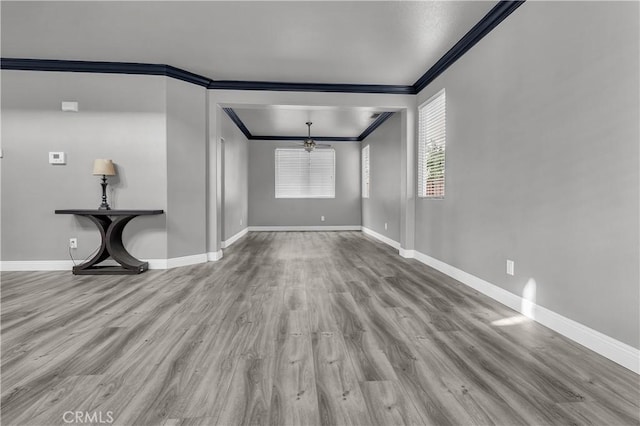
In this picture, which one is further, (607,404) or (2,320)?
(2,320)

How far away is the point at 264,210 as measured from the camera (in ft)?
28.1

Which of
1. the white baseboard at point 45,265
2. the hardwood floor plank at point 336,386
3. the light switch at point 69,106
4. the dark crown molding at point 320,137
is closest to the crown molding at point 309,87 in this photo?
the light switch at point 69,106

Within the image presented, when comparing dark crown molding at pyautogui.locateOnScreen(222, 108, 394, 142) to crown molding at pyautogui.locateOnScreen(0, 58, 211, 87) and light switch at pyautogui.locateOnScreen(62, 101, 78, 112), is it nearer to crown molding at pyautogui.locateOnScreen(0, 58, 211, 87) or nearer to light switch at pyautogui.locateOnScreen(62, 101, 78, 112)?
crown molding at pyautogui.locateOnScreen(0, 58, 211, 87)

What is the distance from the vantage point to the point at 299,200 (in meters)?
8.66

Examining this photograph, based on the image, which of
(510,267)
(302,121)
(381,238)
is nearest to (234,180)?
(302,121)

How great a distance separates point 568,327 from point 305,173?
23.6ft

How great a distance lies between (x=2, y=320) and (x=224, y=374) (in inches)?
77.6

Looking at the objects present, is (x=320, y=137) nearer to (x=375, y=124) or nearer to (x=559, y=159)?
(x=375, y=124)

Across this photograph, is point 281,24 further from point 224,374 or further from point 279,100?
point 224,374

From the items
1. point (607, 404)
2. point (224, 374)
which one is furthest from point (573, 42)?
point (224, 374)

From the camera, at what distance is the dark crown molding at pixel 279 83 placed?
2842mm

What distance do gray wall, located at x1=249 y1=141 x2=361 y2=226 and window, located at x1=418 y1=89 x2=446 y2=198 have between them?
4.20m

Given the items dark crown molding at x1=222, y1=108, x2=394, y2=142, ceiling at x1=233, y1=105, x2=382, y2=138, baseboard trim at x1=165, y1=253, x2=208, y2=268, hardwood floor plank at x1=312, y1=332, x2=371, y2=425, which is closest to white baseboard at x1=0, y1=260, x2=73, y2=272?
baseboard trim at x1=165, y1=253, x2=208, y2=268

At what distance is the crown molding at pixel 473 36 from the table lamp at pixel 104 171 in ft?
13.6
